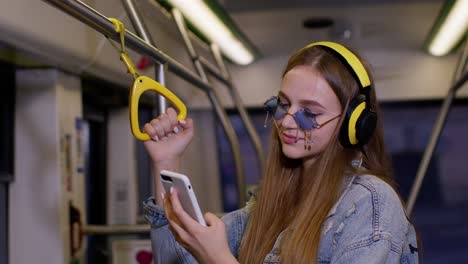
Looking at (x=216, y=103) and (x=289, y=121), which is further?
(x=216, y=103)

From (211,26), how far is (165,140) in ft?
5.87

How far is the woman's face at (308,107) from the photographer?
58.2 inches

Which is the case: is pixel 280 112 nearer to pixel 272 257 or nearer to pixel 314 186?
pixel 314 186

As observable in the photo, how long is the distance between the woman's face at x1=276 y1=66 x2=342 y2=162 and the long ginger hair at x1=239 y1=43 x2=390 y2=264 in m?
0.02

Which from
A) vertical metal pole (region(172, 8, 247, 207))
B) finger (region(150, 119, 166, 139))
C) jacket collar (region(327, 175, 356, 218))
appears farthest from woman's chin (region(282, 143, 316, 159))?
vertical metal pole (region(172, 8, 247, 207))

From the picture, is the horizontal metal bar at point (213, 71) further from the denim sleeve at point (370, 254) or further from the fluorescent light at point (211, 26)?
the denim sleeve at point (370, 254)

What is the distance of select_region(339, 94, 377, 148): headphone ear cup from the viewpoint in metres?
1.48

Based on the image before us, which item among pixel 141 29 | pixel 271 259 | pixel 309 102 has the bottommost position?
pixel 271 259

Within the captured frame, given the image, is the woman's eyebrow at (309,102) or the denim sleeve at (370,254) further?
the woman's eyebrow at (309,102)

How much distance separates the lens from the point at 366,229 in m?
1.38

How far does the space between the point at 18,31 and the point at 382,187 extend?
1359 millimetres

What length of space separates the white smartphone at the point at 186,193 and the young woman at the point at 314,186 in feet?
0.05

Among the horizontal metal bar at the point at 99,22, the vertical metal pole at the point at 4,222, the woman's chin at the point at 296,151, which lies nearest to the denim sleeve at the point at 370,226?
the woman's chin at the point at 296,151

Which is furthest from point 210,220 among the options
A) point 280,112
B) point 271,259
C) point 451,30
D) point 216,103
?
point 451,30
